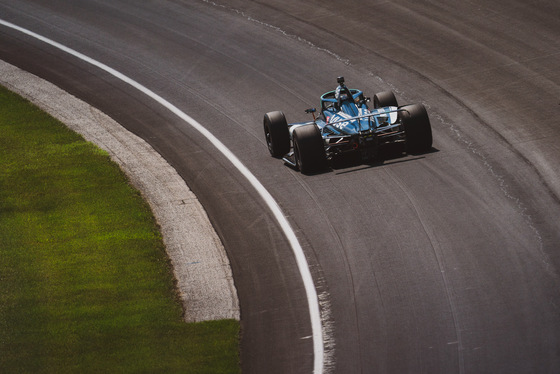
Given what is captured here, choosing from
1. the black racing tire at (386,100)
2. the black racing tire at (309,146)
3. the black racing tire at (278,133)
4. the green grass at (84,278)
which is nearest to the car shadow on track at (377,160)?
the black racing tire at (309,146)

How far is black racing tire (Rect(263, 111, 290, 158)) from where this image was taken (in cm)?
2039

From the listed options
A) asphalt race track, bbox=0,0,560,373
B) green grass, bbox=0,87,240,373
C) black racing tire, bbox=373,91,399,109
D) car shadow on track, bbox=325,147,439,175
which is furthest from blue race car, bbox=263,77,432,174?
green grass, bbox=0,87,240,373

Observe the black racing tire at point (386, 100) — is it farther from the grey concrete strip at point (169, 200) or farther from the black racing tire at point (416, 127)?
the grey concrete strip at point (169, 200)

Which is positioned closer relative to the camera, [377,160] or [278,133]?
[377,160]

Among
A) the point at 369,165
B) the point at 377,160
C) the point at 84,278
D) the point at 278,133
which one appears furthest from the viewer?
the point at 278,133

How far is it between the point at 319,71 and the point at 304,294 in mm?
11802

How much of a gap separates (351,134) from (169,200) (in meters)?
4.37

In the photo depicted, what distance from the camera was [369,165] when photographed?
19547 mm

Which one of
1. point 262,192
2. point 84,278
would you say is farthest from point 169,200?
point 84,278

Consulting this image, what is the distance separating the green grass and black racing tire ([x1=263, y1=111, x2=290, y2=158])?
3.59m

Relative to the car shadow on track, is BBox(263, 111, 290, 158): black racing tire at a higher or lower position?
higher

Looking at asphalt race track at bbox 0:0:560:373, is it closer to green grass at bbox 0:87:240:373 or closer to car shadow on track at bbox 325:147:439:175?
car shadow on track at bbox 325:147:439:175

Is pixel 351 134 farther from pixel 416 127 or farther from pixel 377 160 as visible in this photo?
pixel 416 127

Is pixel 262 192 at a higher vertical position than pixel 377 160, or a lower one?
lower
